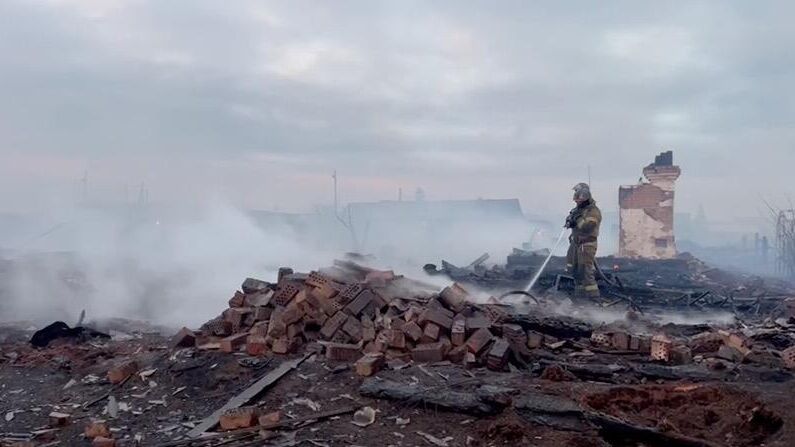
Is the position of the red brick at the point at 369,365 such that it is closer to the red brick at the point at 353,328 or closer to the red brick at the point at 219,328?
the red brick at the point at 353,328

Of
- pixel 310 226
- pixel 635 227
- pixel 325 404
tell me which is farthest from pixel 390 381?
pixel 310 226

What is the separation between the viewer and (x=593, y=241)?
1154cm

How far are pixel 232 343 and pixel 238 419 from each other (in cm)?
205

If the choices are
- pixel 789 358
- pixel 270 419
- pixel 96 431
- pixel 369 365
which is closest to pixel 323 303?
pixel 369 365

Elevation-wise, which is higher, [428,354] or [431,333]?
[431,333]

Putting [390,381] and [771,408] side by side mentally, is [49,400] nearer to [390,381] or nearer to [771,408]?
[390,381]

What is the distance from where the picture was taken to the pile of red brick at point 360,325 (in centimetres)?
661

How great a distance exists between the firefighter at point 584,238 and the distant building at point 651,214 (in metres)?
10.0

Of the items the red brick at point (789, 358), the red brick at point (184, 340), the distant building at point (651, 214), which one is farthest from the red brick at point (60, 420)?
the distant building at point (651, 214)

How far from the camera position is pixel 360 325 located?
734 centimetres

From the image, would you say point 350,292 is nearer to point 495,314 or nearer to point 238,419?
point 495,314

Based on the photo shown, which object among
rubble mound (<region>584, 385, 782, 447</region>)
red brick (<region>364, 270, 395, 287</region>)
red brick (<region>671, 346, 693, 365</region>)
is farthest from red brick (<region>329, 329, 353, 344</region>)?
red brick (<region>671, 346, 693, 365</region>)

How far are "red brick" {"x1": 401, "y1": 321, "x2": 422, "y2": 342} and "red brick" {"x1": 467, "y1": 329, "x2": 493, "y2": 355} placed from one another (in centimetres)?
57

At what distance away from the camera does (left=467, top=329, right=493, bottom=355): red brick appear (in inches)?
259
